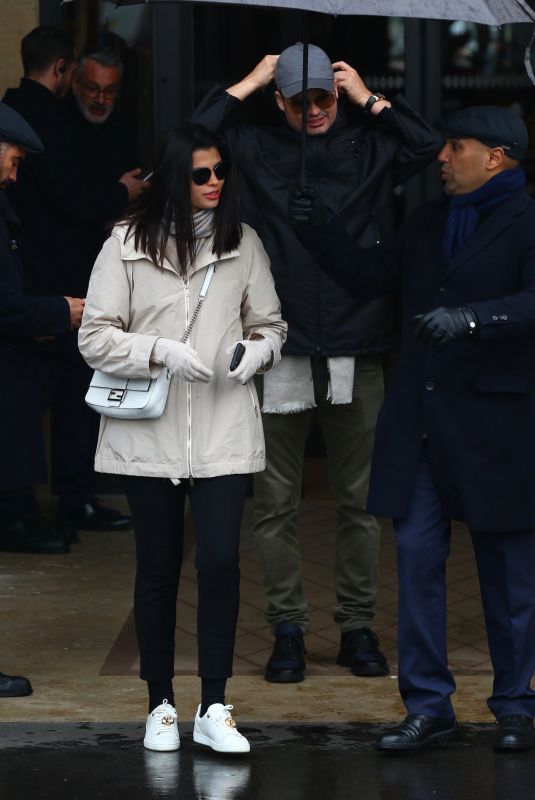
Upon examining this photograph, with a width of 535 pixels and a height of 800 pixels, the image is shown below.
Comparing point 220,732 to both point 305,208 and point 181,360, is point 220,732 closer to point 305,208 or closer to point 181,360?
point 181,360

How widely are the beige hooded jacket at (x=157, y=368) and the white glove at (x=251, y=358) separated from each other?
0.08 m

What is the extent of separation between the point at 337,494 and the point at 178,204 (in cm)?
137

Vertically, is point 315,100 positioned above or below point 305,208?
above

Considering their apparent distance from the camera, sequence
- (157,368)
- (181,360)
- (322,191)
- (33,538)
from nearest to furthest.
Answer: (181,360) → (157,368) → (322,191) → (33,538)

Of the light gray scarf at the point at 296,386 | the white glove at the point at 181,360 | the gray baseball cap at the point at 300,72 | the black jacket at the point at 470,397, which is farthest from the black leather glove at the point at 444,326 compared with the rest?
the gray baseball cap at the point at 300,72

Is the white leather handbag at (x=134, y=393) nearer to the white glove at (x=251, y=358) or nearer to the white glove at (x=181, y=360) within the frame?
the white glove at (x=181, y=360)

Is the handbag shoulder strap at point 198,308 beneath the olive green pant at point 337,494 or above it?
above

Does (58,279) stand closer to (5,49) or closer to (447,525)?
(5,49)

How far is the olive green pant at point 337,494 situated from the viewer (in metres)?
5.87

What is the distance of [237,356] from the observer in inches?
197

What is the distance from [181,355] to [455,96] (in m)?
4.36

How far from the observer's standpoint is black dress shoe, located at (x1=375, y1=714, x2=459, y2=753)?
507 centimetres

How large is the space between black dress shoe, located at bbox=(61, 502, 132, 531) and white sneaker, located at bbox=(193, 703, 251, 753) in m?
2.93

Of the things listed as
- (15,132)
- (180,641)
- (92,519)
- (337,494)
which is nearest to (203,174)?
(15,132)
